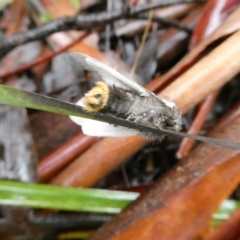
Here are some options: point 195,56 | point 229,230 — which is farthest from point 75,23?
point 229,230

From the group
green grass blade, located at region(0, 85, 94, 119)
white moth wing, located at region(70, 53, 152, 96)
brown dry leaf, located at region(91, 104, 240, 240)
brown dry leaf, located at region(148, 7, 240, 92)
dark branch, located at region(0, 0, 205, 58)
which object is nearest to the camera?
green grass blade, located at region(0, 85, 94, 119)

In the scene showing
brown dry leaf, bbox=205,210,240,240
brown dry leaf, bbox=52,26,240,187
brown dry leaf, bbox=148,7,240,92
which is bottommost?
brown dry leaf, bbox=205,210,240,240

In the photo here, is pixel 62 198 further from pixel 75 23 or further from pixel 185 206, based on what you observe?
pixel 75 23

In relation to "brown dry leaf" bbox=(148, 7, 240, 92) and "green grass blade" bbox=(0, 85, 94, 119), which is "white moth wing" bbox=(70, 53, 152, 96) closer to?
"green grass blade" bbox=(0, 85, 94, 119)

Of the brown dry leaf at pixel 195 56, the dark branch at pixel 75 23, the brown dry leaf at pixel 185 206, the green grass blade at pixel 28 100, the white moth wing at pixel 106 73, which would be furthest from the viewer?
the dark branch at pixel 75 23

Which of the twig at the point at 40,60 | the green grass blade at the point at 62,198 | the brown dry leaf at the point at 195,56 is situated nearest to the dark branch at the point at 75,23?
the twig at the point at 40,60

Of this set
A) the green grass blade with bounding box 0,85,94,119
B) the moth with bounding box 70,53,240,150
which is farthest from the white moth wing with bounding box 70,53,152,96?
the green grass blade with bounding box 0,85,94,119

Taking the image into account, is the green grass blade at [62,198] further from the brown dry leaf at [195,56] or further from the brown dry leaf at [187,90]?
the brown dry leaf at [195,56]

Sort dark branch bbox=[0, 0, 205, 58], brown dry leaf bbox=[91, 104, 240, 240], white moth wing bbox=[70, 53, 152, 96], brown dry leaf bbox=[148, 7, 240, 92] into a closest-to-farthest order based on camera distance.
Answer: white moth wing bbox=[70, 53, 152, 96] → brown dry leaf bbox=[91, 104, 240, 240] → brown dry leaf bbox=[148, 7, 240, 92] → dark branch bbox=[0, 0, 205, 58]
